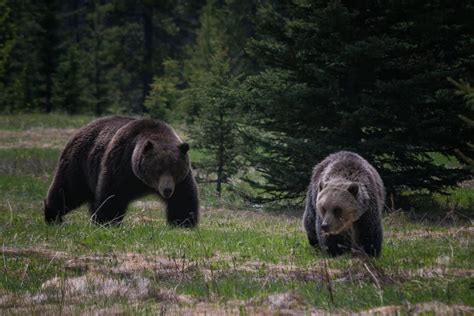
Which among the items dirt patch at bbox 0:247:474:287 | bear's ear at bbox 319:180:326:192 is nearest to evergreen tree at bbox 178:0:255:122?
bear's ear at bbox 319:180:326:192

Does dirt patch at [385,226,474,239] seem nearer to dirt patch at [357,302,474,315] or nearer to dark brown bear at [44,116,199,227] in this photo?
dark brown bear at [44,116,199,227]

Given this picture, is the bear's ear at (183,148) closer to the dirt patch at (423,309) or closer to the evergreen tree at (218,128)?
the dirt patch at (423,309)

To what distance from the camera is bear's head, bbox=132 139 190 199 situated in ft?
35.2

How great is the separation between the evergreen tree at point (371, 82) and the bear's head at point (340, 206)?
5024mm

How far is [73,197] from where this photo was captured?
40.4 ft

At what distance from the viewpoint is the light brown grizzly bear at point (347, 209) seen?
8.14 metres

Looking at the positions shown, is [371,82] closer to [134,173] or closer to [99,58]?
[134,173]

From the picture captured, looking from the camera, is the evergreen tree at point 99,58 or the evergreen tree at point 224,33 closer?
the evergreen tree at point 224,33

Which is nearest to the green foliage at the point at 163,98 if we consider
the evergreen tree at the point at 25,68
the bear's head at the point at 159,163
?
the evergreen tree at the point at 25,68

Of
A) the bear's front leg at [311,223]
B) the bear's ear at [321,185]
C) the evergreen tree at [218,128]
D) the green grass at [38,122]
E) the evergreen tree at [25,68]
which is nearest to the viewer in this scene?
the bear's ear at [321,185]

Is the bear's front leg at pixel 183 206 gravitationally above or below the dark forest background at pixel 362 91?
below

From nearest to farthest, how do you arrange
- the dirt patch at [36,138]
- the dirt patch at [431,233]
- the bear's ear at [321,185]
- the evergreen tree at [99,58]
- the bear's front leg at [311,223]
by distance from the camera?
the bear's ear at [321,185] → the bear's front leg at [311,223] → the dirt patch at [431,233] → the dirt patch at [36,138] → the evergreen tree at [99,58]

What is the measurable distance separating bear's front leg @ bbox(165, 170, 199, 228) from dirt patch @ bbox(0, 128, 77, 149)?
16.9 meters

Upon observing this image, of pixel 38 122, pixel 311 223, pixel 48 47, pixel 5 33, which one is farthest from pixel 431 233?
pixel 48 47
